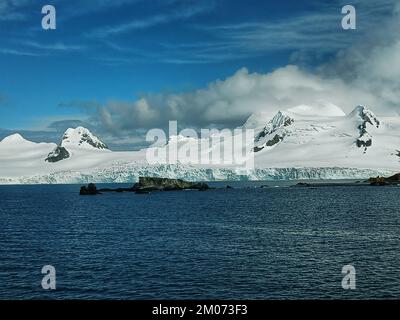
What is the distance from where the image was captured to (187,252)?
52.3m

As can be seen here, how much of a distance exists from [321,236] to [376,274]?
23391 mm

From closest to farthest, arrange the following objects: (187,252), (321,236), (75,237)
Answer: (187,252) → (321,236) → (75,237)

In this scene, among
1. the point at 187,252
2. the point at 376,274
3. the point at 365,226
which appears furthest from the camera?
the point at 365,226

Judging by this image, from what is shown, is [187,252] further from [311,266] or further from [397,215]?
[397,215]
